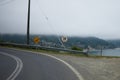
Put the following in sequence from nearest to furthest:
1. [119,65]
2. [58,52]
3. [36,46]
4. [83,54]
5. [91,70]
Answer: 1. [91,70]
2. [119,65]
3. [83,54]
4. [58,52]
5. [36,46]

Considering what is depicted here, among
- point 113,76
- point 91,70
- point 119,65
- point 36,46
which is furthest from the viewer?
point 36,46

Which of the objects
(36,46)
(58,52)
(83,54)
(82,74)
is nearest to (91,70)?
(82,74)

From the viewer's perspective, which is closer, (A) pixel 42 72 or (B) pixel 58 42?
(A) pixel 42 72

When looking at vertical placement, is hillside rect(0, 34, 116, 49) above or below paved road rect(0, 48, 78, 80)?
above

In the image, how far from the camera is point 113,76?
52.1 feet

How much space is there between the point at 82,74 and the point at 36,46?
57.6 feet

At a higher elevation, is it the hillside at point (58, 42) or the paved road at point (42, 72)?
the hillside at point (58, 42)

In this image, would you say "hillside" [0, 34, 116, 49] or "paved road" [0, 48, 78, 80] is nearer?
"paved road" [0, 48, 78, 80]

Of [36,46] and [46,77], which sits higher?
[36,46]

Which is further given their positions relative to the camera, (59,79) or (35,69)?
(35,69)

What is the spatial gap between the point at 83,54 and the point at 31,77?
12.6 metres

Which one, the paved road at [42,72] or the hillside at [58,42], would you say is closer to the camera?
the paved road at [42,72]

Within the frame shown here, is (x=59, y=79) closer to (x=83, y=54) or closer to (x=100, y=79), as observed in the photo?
(x=100, y=79)

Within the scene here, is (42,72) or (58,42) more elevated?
(58,42)
